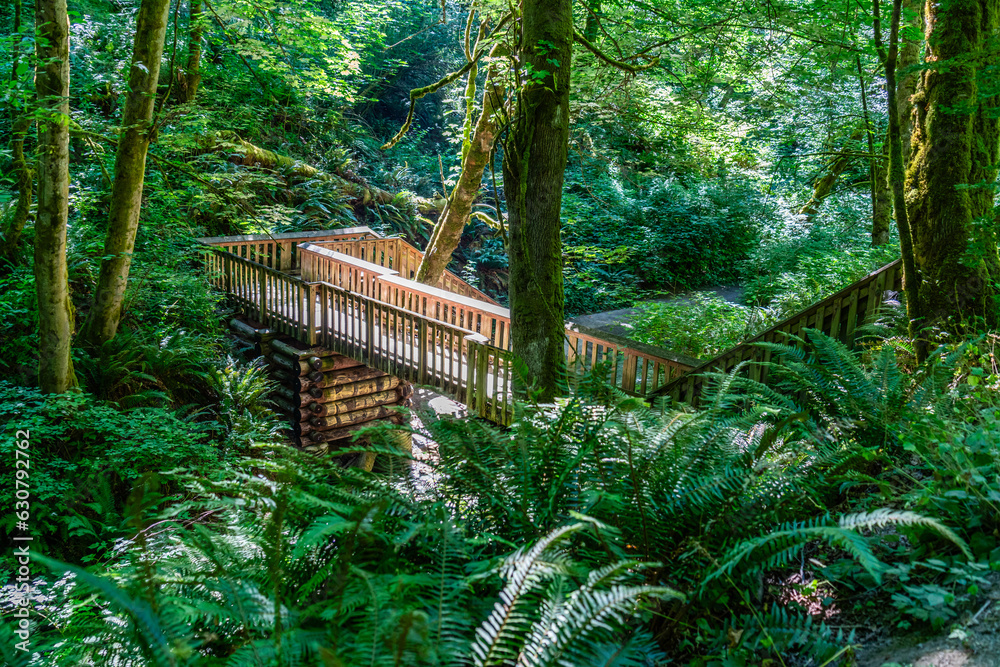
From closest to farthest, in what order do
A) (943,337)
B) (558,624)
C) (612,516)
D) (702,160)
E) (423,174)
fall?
(558,624)
(612,516)
(943,337)
(702,160)
(423,174)

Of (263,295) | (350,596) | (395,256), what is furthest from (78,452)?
(395,256)

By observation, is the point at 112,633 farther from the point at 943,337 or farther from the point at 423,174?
the point at 423,174

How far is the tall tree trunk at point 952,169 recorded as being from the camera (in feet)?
17.5

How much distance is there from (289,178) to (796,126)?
12.4m

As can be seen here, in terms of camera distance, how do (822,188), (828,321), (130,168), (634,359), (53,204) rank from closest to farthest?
1. (53,204)
2. (828,321)
3. (634,359)
4. (130,168)
5. (822,188)

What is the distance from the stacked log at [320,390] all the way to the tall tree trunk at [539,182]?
192 inches

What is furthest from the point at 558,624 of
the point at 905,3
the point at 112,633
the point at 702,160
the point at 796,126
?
the point at 702,160

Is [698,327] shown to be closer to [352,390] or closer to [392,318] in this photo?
[392,318]

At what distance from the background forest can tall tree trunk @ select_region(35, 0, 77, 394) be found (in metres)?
0.04

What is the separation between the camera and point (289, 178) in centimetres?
1759

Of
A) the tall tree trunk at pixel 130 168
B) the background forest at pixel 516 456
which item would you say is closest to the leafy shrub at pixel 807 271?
the background forest at pixel 516 456

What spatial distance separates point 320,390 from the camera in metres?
10.4

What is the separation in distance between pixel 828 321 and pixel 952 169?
1.79 metres

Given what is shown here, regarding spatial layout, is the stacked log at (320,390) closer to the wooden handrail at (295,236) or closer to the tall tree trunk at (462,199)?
the wooden handrail at (295,236)
